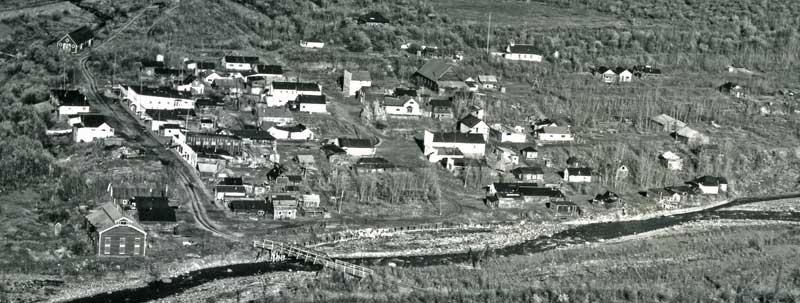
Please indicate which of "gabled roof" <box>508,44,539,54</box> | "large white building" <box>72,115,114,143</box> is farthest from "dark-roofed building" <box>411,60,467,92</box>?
"large white building" <box>72,115,114,143</box>

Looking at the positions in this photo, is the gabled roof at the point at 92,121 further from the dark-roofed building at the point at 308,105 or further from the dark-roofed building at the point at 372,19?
the dark-roofed building at the point at 372,19

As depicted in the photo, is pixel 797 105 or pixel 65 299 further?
pixel 797 105

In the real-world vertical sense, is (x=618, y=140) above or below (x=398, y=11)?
below

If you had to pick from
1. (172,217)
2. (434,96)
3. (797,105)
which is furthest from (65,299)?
(797,105)

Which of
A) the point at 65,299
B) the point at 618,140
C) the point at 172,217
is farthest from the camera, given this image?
the point at 618,140

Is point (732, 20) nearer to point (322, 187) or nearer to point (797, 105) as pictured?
point (797, 105)

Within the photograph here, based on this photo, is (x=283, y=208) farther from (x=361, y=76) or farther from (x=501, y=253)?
(x=361, y=76)

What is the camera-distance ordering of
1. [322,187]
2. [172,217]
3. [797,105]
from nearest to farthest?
[172,217] → [322,187] → [797,105]

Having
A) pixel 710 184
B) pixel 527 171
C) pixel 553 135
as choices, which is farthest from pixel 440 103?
pixel 710 184
